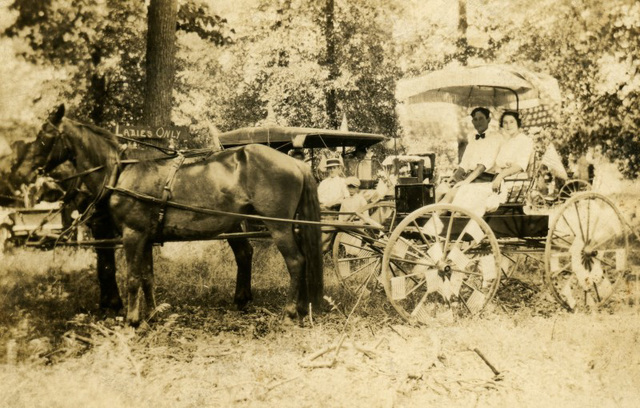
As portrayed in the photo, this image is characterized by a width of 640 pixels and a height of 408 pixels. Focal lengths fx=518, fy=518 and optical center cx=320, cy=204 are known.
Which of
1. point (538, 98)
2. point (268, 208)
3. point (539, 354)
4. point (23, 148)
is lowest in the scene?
point (539, 354)

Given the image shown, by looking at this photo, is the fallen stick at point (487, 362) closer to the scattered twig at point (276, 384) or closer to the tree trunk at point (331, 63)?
the scattered twig at point (276, 384)

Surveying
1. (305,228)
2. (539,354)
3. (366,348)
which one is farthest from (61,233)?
(539,354)

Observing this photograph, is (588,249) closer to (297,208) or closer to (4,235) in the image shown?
(297,208)

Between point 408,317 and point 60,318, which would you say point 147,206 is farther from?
point 408,317

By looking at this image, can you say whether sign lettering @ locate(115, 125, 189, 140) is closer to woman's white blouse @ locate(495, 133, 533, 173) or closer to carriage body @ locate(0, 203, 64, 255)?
carriage body @ locate(0, 203, 64, 255)

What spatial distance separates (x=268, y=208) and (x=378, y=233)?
164cm

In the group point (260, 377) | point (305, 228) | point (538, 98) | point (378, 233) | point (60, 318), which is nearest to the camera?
point (260, 377)

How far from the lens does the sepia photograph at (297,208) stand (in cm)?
382

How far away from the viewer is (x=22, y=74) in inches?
173

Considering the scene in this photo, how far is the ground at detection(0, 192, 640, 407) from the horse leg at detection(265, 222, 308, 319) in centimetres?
21

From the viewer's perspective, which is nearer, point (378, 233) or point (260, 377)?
point (260, 377)

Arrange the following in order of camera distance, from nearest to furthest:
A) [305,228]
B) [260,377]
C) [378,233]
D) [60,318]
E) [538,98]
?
[260,377]
[60,318]
[305,228]
[538,98]
[378,233]

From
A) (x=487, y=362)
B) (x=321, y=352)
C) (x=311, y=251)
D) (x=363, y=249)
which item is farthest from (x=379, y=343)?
(x=363, y=249)

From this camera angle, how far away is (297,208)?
16.8 feet
